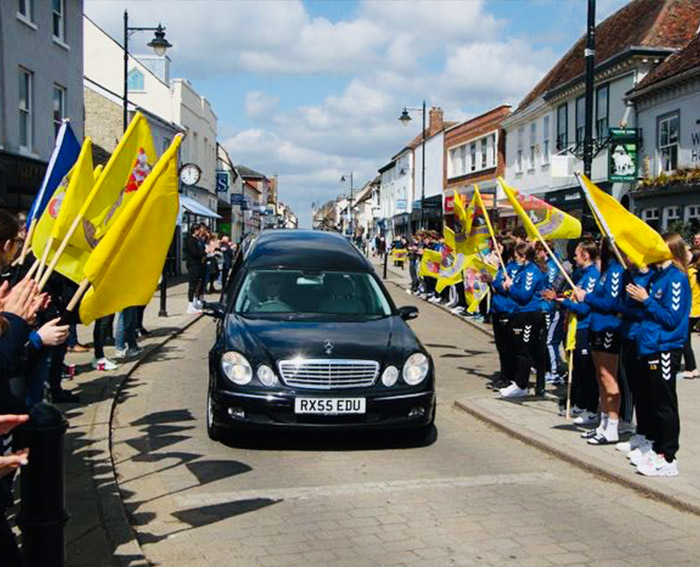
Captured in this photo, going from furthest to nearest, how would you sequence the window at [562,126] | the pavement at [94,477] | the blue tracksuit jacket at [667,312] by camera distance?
the window at [562,126], the blue tracksuit jacket at [667,312], the pavement at [94,477]

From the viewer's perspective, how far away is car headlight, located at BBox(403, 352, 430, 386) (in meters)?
7.12

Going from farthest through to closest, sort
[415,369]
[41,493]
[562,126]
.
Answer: [562,126]
[415,369]
[41,493]

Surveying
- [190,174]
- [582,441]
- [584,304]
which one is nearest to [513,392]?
[582,441]

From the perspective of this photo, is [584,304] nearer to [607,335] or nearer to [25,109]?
[607,335]

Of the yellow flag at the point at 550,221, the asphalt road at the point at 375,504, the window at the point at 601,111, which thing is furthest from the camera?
the window at the point at 601,111

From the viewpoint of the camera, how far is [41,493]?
3104 millimetres

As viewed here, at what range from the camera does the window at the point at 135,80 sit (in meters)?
39.9

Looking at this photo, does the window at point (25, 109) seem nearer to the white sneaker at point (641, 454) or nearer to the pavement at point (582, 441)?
the pavement at point (582, 441)

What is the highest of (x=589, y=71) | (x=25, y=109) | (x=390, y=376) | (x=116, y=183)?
(x=25, y=109)

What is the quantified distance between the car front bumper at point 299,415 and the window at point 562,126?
81.0 ft

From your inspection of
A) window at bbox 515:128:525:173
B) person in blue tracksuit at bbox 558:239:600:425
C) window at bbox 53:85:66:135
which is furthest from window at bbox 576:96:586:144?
person in blue tracksuit at bbox 558:239:600:425

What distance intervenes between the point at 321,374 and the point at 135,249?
8.20 feet

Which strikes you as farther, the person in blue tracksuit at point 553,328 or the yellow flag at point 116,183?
the person in blue tracksuit at point 553,328

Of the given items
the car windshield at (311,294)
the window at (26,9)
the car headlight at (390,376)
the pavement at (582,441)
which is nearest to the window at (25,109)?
the window at (26,9)
